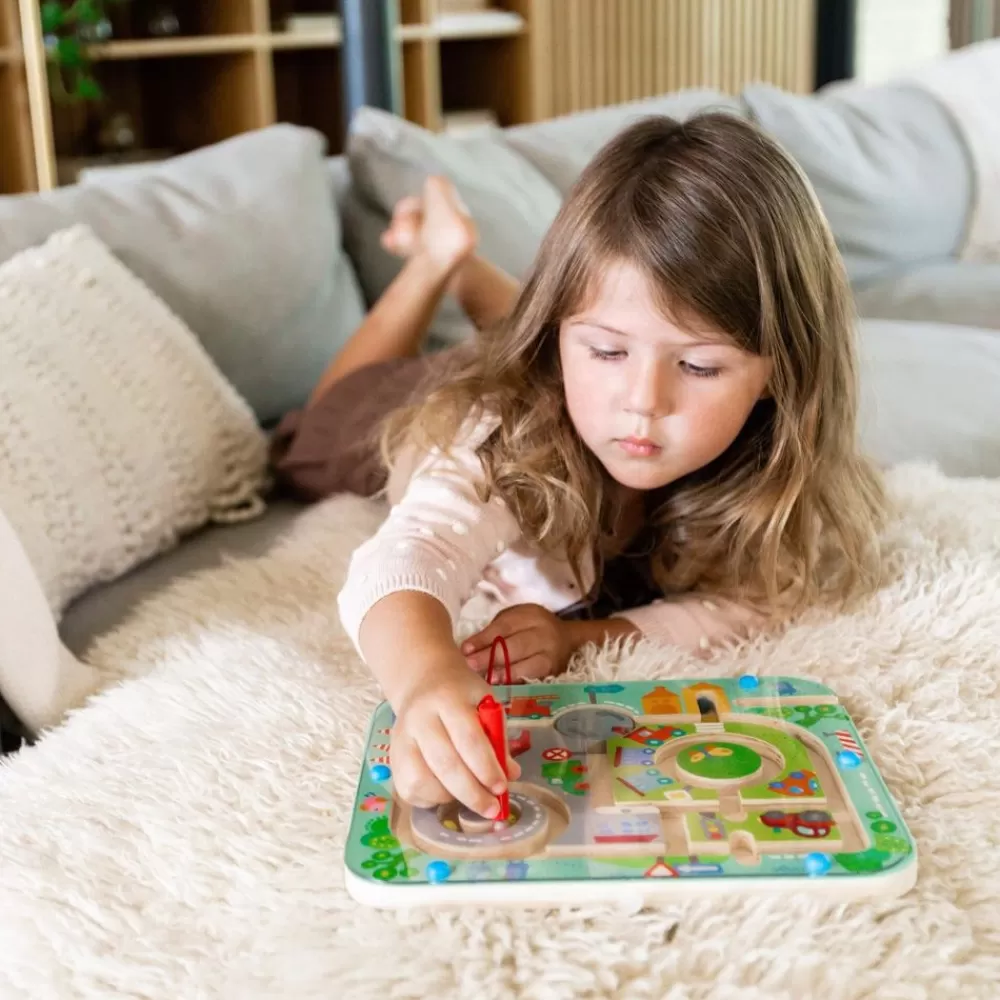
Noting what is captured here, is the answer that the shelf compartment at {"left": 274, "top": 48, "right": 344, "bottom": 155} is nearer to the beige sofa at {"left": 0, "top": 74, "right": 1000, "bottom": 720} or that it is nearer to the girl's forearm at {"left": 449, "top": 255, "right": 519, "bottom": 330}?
the beige sofa at {"left": 0, "top": 74, "right": 1000, "bottom": 720}

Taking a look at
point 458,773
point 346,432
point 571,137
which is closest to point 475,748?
point 458,773

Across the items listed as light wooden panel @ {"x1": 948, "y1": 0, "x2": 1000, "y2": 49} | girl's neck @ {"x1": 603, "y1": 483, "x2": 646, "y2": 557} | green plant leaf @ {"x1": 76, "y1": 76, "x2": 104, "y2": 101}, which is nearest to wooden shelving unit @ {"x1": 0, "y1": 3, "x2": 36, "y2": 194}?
green plant leaf @ {"x1": 76, "y1": 76, "x2": 104, "y2": 101}

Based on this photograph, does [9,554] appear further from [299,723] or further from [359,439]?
[359,439]

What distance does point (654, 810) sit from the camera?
74cm

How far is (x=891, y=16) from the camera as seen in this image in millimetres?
3807

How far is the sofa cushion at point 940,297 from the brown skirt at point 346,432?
3.02 ft

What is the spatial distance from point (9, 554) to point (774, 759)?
571mm

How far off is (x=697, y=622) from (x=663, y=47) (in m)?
2.91

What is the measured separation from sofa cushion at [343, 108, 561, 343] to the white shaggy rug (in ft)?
2.36

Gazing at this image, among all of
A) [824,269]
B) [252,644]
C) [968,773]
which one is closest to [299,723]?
[252,644]

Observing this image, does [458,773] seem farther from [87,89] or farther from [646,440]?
→ [87,89]

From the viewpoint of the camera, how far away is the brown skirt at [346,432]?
54.0 inches

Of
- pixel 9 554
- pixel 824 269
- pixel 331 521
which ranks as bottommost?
pixel 331 521

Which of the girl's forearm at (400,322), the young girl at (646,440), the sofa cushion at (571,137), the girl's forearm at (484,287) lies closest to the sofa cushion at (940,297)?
the sofa cushion at (571,137)
